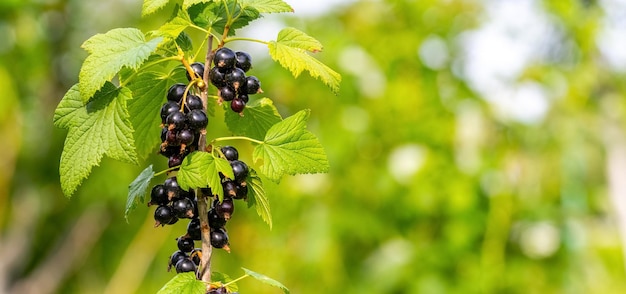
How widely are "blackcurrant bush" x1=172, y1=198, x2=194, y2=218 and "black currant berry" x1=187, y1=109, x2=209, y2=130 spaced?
0.26ft

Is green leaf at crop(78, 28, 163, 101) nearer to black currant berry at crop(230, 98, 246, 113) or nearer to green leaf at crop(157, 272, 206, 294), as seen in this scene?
black currant berry at crop(230, 98, 246, 113)

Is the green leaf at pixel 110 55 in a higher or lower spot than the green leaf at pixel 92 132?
higher

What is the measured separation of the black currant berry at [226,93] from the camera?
2.65ft

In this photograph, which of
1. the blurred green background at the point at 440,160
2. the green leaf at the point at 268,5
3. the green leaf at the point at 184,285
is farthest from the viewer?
the blurred green background at the point at 440,160

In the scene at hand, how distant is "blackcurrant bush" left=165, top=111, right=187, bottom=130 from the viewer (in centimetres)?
75

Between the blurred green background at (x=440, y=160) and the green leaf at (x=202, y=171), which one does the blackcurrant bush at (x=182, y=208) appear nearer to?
the green leaf at (x=202, y=171)

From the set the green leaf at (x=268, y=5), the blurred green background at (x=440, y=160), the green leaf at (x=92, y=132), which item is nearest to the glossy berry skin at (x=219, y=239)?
the green leaf at (x=92, y=132)

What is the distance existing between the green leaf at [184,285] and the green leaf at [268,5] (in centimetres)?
30

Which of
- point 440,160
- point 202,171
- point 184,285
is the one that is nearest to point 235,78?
point 202,171

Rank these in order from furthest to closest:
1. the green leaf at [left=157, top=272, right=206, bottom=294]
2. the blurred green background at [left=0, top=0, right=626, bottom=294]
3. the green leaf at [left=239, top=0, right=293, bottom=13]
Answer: the blurred green background at [left=0, top=0, right=626, bottom=294] < the green leaf at [left=239, top=0, right=293, bottom=13] < the green leaf at [left=157, top=272, right=206, bottom=294]

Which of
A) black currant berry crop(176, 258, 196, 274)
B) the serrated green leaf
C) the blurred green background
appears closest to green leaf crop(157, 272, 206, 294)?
black currant berry crop(176, 258, 196, 274)

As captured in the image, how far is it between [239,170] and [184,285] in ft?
0.43

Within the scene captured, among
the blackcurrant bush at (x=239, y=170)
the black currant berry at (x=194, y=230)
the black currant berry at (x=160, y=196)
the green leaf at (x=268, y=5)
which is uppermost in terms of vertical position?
the green leaf at (x=268, y=5)

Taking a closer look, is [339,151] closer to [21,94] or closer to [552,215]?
[552,215]
